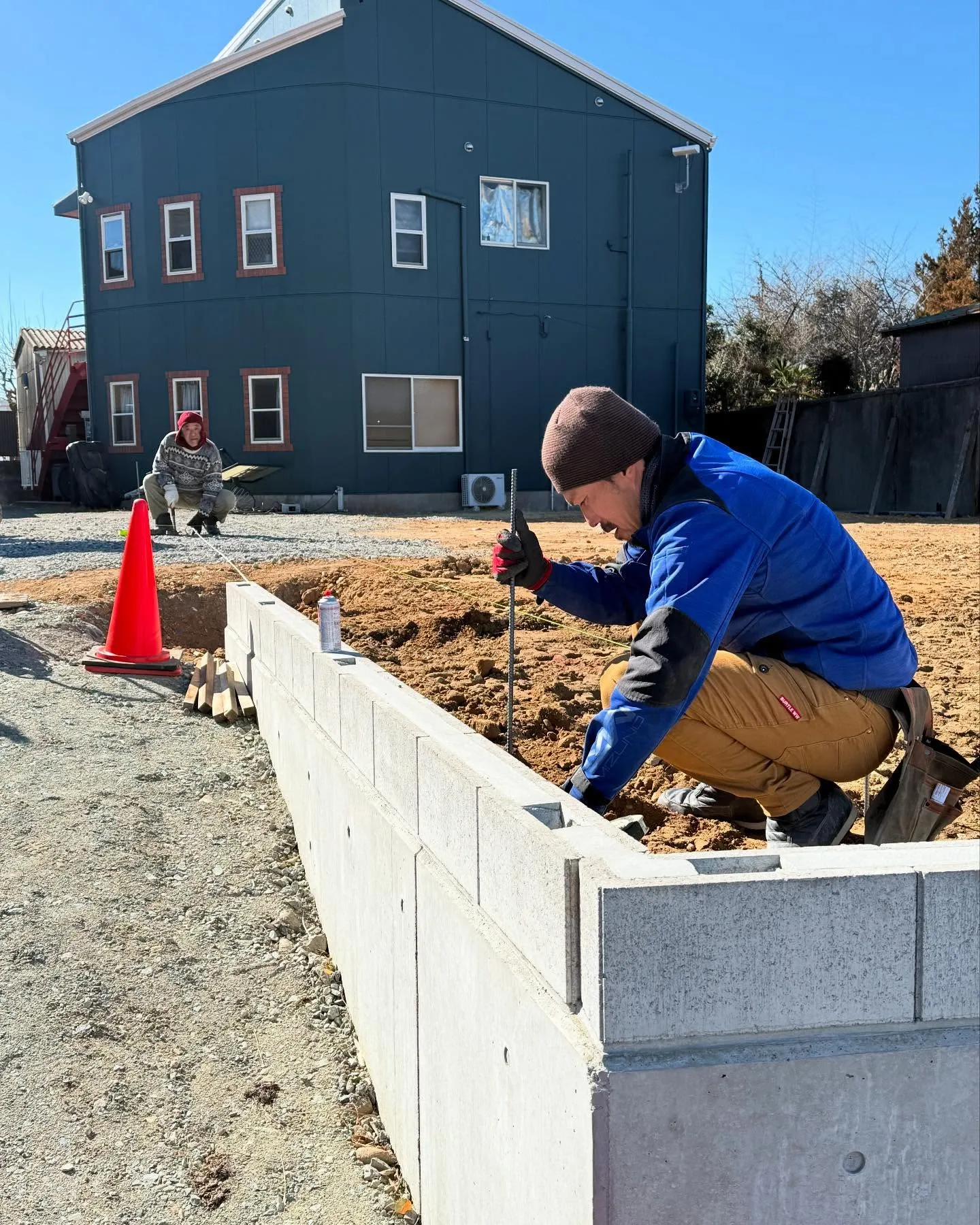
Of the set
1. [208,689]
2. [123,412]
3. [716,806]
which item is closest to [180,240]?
[123,412]

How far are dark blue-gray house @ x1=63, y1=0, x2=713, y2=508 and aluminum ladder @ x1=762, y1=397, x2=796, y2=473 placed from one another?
1.77 meters

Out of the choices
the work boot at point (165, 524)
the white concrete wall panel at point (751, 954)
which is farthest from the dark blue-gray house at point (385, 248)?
the white concrete wall panel at point (751, 954)

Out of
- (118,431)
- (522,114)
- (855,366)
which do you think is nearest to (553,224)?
(522,114)

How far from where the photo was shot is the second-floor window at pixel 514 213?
20188 millimetres

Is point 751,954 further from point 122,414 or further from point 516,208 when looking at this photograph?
point 122,414

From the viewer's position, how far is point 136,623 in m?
6.73

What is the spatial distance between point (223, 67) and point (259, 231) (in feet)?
8.95

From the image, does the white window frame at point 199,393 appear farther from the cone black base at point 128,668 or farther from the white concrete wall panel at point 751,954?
the white concrete wall panel at point 751,954

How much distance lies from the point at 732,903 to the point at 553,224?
2010 cm

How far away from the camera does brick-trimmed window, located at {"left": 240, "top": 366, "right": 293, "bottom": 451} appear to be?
1978cm

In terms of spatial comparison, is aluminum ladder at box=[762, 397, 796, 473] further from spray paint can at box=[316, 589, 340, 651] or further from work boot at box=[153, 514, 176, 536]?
spray paint can at box=[316, 589, 340, 651]

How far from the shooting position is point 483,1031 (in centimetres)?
230

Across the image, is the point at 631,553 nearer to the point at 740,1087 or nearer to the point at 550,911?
the point at 550,911

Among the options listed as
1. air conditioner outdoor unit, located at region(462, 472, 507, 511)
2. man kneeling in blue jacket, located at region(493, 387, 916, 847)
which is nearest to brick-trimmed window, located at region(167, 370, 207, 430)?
air conditioner outdoor unit, located at region(462, 472, 507, 511)
